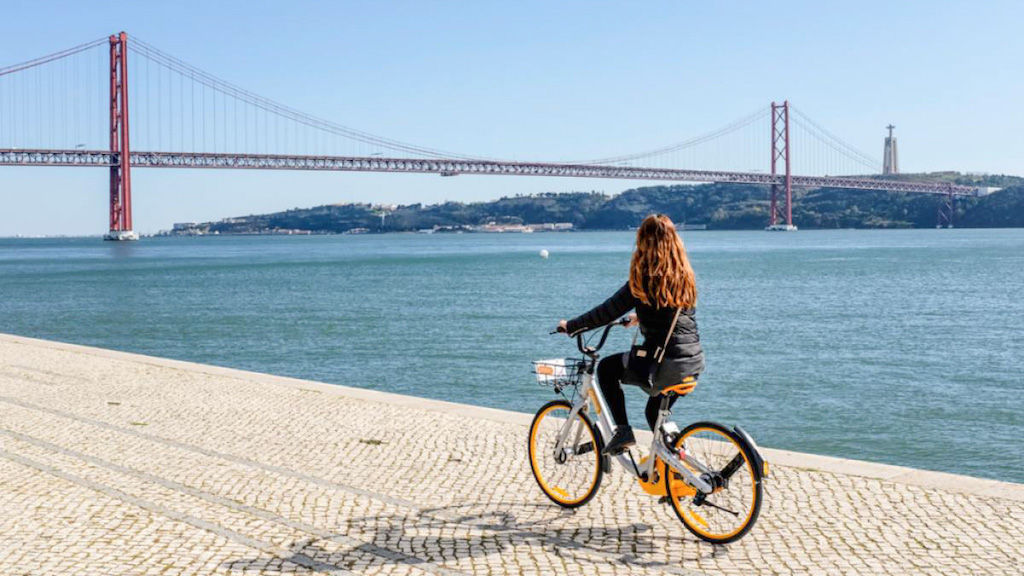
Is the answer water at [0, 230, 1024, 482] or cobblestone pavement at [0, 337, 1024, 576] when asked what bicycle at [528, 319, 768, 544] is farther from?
water at [0, 230, 1024, 482]

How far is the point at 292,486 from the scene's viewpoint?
5.28m

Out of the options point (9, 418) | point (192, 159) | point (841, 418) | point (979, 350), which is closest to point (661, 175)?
point (192, 159)

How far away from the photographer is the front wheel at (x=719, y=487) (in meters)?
4.14

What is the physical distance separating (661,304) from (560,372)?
63 centimetres

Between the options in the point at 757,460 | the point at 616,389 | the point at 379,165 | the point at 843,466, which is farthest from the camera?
the point at 379,165

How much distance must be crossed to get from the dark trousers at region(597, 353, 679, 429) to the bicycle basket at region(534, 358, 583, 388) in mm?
156

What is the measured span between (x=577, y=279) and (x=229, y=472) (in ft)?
121

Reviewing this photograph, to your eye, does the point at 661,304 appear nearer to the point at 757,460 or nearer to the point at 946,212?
the point at 757,460

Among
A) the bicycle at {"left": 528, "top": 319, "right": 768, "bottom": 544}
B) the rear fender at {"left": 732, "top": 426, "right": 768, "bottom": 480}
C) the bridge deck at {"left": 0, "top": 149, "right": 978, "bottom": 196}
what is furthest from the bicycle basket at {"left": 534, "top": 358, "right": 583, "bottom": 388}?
the bridge deck at {"left": 0, "top": 149, "right": 978, "bottom": 196}

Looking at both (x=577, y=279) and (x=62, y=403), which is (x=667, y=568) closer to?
(x=62, y=403)

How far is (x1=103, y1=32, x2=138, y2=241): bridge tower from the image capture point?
70.4 m

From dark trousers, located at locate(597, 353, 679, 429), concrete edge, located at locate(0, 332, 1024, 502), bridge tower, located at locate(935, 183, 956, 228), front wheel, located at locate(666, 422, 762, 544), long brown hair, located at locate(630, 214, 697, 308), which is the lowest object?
concrete edge, located at locate(0, 332, 1024, 502)

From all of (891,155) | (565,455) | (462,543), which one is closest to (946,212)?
(891,155)

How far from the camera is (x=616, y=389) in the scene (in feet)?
14.8
